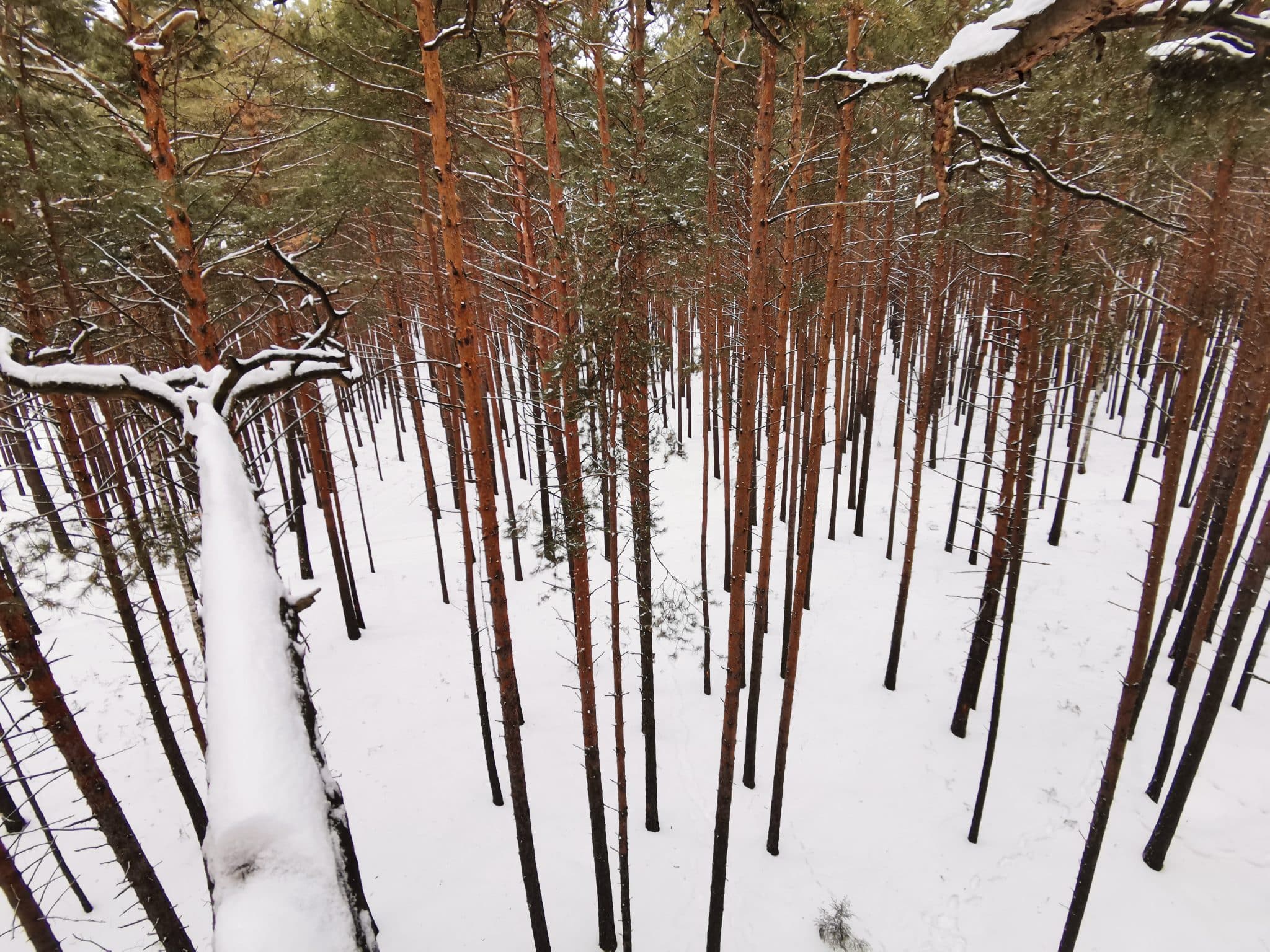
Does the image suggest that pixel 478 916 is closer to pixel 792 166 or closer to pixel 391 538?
pixel 792 166

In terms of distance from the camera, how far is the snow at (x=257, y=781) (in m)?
1.71

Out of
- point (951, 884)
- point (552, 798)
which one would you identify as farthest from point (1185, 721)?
point (552, 798)

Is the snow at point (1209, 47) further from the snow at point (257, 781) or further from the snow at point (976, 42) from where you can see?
the snow at point (257, 781)

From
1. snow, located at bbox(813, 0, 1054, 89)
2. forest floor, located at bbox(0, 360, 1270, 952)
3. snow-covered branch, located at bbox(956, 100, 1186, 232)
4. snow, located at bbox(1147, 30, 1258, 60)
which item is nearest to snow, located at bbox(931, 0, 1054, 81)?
snow, located at bbox(813, 0, 1054, 89)

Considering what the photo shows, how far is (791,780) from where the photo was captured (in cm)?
1123

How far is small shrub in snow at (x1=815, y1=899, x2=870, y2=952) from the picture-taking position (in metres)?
8.52

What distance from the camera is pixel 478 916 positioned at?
9.01 m

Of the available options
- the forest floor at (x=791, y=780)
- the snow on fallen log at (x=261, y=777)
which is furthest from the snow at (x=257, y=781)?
the forest floor at (x=791, y=780)

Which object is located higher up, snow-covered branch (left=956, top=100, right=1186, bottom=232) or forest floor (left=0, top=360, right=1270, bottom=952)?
snow-covered branch (left=956, top=100, right=1186, bottom=232)

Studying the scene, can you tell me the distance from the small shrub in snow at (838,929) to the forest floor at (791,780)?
19cm

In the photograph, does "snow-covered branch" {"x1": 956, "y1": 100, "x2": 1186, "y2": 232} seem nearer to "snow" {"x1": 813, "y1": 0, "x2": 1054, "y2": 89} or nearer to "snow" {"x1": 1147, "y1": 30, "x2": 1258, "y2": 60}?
"snow" {"x1": 813, "y1": 0, "x2": 1054, "y2": 89}

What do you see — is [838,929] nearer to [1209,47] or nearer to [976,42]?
[1209,47]

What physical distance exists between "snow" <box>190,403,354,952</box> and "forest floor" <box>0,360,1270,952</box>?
5.54 meters

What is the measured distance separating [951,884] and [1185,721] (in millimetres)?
6190
